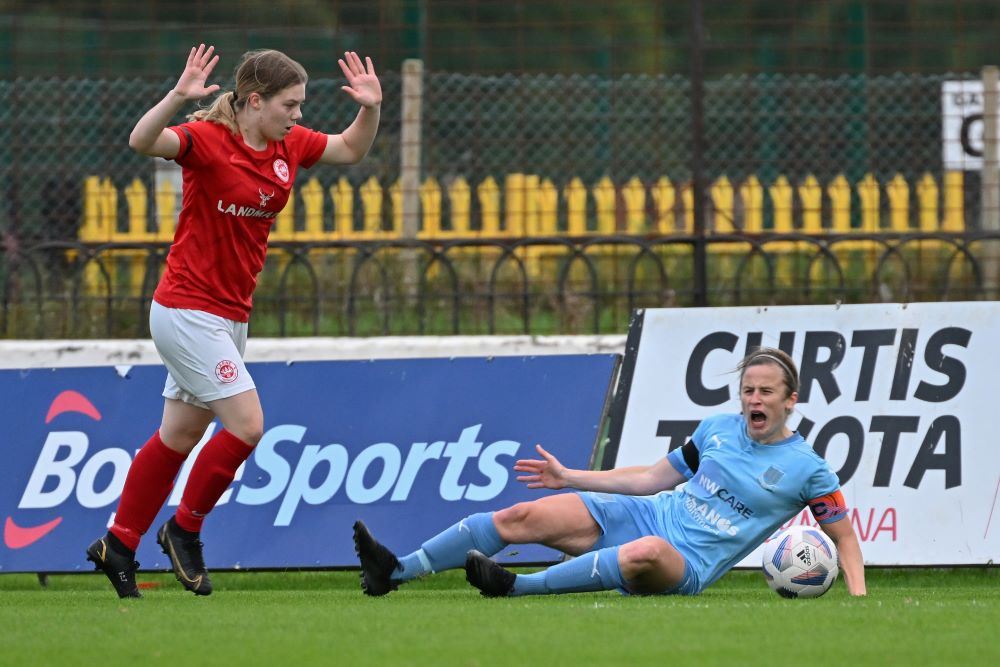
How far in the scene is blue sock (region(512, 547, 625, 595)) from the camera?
19.0 feet

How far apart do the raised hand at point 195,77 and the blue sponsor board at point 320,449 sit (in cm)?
225

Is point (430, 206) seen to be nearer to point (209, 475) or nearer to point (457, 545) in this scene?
point (209, 475)

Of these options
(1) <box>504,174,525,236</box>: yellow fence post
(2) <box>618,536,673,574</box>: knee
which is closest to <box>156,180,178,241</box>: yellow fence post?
(1) <box>504,174,525,236</box>: yellow fence post

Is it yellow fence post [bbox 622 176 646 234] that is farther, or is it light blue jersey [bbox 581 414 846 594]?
yellow fence post [bbox 622 176 646 234]

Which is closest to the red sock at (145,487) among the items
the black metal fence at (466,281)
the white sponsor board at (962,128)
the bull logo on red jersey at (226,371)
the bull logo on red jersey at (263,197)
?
the bull logo on red jersey at (226,371)

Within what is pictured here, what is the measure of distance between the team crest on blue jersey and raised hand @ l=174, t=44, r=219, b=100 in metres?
2.40

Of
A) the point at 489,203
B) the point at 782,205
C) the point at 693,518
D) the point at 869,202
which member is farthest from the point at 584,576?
the point at 782,205

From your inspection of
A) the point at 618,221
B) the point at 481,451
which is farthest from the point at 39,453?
the point at 618,221

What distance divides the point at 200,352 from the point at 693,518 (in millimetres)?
1904

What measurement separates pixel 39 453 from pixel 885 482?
390cm

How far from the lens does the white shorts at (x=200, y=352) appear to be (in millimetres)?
6055

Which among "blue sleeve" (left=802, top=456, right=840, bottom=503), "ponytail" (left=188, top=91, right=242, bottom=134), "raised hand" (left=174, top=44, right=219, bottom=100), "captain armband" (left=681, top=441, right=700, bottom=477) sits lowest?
"blue sleeve" (left=802, top=456, right=840, bottom=503)

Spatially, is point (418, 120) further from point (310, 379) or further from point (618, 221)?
point (310, 379)

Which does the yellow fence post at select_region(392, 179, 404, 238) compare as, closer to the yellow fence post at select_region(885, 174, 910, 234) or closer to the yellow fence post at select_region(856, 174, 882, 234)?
the yellow fence post at select_region(856, 174, 882, 234)
